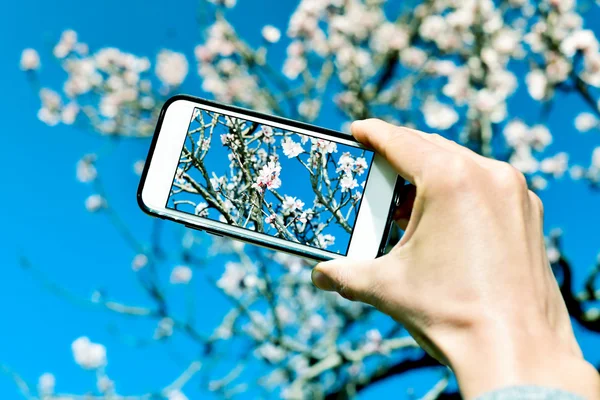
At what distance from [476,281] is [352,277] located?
26 centimetres

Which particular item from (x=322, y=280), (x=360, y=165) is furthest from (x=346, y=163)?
(x=322, y=280)

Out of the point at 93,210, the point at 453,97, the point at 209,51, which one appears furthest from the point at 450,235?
the point at 93,210

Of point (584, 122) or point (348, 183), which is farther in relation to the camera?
point (584, 122)

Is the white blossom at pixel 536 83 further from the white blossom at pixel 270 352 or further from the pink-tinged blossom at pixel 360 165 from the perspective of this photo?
the pink-tinged blossom at pixel 360 165

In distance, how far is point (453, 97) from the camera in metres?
3.78

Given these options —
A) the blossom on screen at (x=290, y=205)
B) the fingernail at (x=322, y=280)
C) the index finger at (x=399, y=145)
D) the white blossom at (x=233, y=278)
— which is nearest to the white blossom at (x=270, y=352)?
the white blossom at (x=233, y=278)

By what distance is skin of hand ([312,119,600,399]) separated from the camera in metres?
0.68

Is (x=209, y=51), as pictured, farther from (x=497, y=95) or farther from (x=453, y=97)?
(x=497, y=95)

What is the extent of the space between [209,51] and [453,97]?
6.20ft

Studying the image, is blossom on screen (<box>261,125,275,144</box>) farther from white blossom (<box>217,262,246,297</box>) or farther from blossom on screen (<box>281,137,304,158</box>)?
white blossom (<box>217,262,246,297</box>)

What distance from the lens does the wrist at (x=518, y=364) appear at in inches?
25.7

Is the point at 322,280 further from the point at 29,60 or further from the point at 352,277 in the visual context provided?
the point at 29,60

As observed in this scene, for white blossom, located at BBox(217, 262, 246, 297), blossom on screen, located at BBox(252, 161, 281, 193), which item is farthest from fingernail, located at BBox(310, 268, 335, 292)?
white blossom, located at BBox(217, 262, 246, 297)

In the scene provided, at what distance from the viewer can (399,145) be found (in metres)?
0.93
